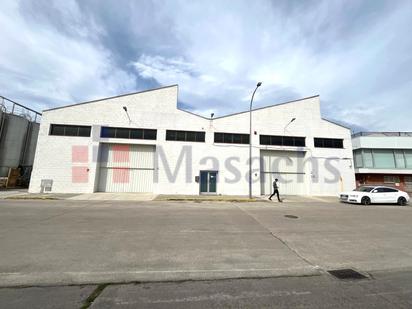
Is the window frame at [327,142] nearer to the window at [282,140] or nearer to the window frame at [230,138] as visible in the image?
the window at [282,140]

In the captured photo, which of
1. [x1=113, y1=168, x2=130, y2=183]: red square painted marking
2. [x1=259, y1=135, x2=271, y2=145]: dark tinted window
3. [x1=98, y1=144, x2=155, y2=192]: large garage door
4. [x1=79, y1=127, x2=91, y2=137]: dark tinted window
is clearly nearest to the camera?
[x1=79, y1=127, x2=91, y2=137]: dark tinted window

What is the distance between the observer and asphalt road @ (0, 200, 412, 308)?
3.52 m

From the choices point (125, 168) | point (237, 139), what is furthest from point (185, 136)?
point (125, 168)

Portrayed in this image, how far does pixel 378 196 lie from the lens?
16.9m

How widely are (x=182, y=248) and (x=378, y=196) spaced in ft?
58.2

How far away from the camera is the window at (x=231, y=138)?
71.2 feet

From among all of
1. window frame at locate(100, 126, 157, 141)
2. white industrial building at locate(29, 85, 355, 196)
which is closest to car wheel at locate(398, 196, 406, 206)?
white industrial building at locate(29, 85, 355, 196)

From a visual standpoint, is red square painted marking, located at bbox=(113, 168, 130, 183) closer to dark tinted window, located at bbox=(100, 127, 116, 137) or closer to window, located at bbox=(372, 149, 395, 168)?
dark tinted window, located at bbox=(100, 127, 116, 137)

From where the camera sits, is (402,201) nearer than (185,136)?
Yes

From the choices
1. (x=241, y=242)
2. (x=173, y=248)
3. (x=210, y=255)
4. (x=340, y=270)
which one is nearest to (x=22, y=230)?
(x=173, y=248)

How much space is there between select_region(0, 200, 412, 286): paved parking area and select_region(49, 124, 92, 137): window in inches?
497

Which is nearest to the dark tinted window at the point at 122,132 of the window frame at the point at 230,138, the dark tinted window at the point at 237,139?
the window frame at the point at 230,138

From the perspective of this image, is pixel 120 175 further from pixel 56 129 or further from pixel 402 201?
pixel 402 201

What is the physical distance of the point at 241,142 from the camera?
866 inches
